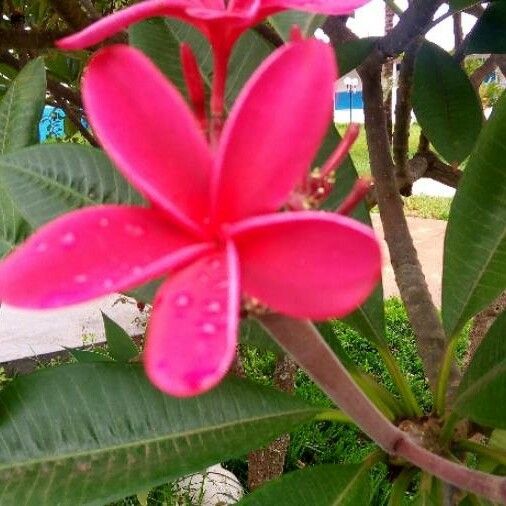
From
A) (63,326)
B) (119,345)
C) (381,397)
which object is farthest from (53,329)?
(381,397)

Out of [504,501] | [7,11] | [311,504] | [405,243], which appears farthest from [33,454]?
[7,11]

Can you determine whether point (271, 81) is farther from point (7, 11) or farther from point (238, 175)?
point (7, 11)

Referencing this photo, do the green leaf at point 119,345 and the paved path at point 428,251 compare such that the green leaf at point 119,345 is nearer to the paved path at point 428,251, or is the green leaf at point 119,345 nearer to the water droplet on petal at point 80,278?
the water droplet on petal at point 80,278

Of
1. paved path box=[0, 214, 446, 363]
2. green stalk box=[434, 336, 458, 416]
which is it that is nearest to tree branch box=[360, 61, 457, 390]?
green stalk box=[434, 336, 458, 416]

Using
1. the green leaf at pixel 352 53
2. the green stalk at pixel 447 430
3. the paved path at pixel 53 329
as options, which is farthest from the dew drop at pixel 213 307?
the paved path at pixel 53 329

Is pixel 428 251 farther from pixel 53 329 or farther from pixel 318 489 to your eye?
pixel 318 489
